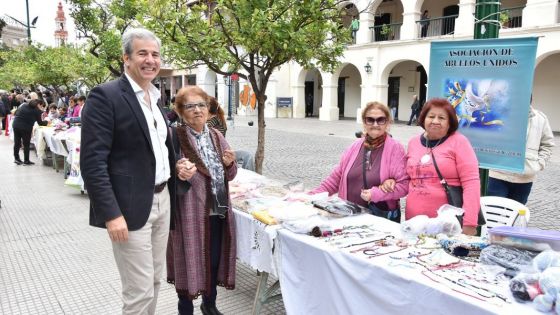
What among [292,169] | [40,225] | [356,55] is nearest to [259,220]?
[40,225]

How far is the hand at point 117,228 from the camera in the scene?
2287 mm

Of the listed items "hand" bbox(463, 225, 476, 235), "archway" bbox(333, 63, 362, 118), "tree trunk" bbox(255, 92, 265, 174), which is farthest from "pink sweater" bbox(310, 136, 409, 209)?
"archway" bbox(333, 63, 362, 118)

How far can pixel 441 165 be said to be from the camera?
3109 mm

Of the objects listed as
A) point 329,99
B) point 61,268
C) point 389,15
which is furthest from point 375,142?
point 389,15

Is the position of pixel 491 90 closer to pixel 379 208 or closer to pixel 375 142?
pixel 375 142

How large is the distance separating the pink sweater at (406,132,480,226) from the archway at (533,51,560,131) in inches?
762

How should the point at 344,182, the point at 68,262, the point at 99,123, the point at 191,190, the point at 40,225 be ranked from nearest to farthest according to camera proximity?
the point at 99,123 → the point at 191,190 → the point at 344,182 → the point at 68,262 → the point at 40,225

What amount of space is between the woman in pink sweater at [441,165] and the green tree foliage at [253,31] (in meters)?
1.98

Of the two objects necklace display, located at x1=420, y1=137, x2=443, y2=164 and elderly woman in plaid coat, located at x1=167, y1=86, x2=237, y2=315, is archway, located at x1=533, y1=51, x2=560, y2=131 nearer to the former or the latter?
necklace display, located at x1=420, y1=137, x2=443, y2=164

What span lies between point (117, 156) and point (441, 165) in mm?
2152

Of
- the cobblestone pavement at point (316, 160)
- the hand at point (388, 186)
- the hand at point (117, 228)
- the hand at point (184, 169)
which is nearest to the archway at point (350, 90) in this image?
the cobblestone pavement at point (316, 160)

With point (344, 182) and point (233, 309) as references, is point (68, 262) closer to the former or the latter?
point (233, 309)

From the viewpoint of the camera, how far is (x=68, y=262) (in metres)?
4.73

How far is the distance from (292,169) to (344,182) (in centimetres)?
666
